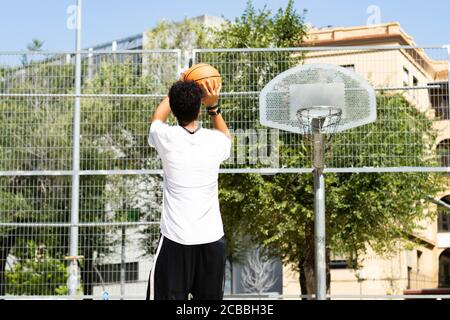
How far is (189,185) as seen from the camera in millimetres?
4191

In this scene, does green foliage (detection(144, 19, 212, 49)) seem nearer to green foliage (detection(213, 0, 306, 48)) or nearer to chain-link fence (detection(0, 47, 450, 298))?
green foliage (detection(213, 0, 306, 48))

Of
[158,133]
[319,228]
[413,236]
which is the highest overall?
[158,133]

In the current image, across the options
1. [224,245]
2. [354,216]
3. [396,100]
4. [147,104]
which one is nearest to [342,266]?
[354,216]

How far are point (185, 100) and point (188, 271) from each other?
961mm

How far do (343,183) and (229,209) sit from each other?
2.77 m

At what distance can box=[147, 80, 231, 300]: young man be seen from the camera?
13.5 ft

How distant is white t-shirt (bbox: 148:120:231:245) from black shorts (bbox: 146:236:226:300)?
5 cm

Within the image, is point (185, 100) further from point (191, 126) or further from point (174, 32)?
point (174, 32)

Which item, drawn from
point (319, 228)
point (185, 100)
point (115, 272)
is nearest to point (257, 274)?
point (115, 272)

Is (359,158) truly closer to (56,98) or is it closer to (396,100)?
(396,100)

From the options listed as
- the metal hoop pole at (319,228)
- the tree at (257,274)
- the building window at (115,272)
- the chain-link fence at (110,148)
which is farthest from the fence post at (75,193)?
the tree at (257,274)

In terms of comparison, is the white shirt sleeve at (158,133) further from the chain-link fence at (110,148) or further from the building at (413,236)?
the building at (413,236)

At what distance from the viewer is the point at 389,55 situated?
484 inches
